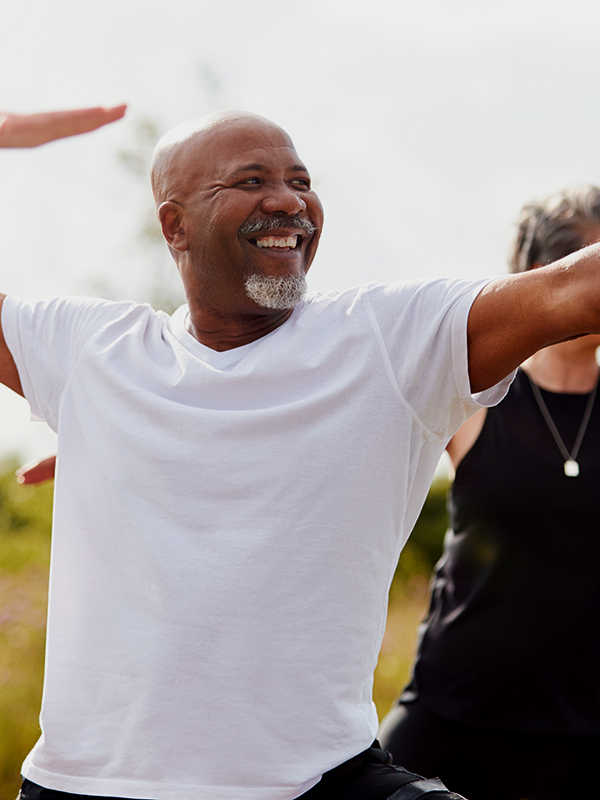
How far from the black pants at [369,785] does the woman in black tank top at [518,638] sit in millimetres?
951

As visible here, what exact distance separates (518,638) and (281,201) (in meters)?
1.54

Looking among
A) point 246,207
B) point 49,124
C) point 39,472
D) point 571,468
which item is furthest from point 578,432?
point 49,124

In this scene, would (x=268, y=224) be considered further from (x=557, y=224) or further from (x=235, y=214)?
(x=557, y=224)

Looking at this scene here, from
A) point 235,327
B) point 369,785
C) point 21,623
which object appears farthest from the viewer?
point 21,623

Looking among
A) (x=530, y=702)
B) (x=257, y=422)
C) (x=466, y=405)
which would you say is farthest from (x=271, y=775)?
(x=530, y=702)

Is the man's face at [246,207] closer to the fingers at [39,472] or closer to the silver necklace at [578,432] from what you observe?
the fingers at [39,472]

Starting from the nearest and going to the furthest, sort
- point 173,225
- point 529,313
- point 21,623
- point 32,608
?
point 529,313 < point 173,225 < point 21,623 < point 32,608

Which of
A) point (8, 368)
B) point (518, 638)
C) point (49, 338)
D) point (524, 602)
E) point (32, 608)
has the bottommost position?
point (32, 608)

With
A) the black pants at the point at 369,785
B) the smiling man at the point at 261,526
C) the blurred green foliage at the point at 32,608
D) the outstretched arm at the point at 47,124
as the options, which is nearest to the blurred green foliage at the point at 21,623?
the blurred green foliage at the point at 32,608

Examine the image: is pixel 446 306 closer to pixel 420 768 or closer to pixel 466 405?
pixel 466 405

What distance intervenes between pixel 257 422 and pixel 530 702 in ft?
4.72

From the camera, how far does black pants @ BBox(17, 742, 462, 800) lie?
1.85 m

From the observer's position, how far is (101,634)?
2002mm

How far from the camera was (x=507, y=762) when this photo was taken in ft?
9.15
